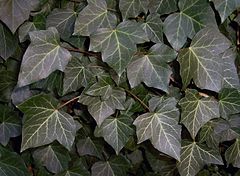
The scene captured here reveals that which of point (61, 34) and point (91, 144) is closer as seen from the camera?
point (61, 34)

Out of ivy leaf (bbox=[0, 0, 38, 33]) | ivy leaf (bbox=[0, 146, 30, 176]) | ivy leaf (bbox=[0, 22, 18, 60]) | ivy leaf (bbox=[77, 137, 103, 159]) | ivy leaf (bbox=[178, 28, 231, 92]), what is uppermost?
ivy leaf (bbox=[0, 0, 38, 33])

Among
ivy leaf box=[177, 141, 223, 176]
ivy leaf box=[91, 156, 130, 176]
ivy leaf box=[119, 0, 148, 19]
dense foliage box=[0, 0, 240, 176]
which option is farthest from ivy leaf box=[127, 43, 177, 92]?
ivy leaf box=[91, 156, 130, 176]

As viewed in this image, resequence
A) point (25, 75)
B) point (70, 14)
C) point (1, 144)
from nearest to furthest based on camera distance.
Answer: point (25, 75)
point (70, 14)
point (1, 144)

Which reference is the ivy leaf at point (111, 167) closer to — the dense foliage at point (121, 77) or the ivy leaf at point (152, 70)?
the dense foliage at point (121, 77)

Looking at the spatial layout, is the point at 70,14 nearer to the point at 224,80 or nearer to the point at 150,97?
the point at 150,97

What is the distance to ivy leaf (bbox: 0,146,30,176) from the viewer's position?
1.24 meters

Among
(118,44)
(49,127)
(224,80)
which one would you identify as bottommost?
(49,127)

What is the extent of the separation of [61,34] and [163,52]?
10.6 inches

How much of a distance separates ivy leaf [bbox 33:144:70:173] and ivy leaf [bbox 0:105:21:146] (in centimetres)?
9

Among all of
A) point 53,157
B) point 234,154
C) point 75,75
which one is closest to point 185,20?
point 75,75

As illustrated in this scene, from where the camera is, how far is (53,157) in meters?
1.26

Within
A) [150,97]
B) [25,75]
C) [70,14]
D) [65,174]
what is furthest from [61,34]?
[65,174]

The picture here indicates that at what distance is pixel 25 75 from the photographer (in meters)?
1.02

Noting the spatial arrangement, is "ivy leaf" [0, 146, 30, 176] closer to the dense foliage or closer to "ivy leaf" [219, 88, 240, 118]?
the dense foliage
